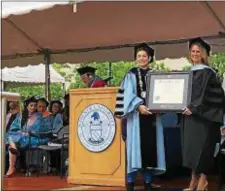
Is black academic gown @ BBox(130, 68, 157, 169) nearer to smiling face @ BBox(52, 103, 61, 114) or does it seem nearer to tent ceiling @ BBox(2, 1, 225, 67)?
tent ceiling @ BBox(2, 1, 225, 67)

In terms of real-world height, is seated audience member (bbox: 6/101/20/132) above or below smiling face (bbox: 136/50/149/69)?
below

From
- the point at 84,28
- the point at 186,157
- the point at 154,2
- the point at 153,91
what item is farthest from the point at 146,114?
the point at 84,28

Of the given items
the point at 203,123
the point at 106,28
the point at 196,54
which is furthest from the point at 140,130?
the point at 106,28

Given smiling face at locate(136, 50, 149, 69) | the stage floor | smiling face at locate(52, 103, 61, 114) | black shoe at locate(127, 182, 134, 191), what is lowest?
the stage floor

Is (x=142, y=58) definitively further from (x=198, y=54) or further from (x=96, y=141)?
(x=96, y=141)

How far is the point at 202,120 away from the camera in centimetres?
489

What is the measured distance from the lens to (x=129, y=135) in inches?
207

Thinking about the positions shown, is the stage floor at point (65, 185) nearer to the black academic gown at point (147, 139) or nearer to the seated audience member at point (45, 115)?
the black academic gown at point (147, 139)

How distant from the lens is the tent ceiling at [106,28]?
23.3ft

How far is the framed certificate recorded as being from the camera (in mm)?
4938

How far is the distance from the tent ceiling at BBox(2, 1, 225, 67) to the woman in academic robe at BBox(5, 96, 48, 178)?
1168mm

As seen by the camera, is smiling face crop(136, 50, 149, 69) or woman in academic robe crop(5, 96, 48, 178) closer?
smiling face crop(136, 50, 149, 69)

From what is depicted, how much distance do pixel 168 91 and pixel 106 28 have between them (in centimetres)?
332

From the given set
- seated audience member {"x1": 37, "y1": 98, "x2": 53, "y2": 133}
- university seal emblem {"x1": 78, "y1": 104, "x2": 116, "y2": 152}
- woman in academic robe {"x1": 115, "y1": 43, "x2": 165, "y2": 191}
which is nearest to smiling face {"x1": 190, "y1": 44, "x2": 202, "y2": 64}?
woman in academic robe {"x1": 115, "y1": 43, "x2": 165, "y2": 191}
